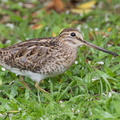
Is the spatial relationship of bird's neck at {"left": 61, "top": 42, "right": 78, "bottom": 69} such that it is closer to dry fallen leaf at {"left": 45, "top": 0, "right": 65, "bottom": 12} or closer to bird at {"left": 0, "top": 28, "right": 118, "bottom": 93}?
bird at {"left": 0, "top": 28, "right": 118, "bottom": 93}

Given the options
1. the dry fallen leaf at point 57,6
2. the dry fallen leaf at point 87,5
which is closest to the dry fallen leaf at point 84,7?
the dry fallen leaf at point 87,5

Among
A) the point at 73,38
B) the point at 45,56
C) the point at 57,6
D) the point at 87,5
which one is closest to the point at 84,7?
the point at 87,5

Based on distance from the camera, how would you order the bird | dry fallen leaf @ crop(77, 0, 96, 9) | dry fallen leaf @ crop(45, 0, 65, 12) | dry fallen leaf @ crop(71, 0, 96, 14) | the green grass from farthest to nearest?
dry fallen leaf @ crop(45, 0, 65, 12) → dry fallen leaf @ crop(77, 0, 96, 9) → dry fallen leaf @ crop(71, 0, 96, 14) → the bird → the green grass

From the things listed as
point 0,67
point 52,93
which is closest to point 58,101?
point 52,93

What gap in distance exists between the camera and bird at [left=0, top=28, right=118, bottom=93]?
5.44 metres

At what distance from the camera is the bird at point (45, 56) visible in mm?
5441

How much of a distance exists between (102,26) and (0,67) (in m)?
2.80

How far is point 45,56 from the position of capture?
550 centimetres

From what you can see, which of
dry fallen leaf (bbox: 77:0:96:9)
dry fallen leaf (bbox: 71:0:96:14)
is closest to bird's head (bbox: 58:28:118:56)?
dry fallen leaf (bbox: 71:0:96:14)

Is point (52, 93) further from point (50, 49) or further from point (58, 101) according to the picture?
point (50, 49)

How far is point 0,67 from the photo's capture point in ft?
21.0

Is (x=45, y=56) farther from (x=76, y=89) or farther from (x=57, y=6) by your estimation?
(x=57, y=6)

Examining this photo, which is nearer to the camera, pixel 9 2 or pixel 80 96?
pixel 80 96

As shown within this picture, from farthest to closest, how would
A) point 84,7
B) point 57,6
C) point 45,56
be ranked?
1. point 57,6
2. point 84,7
3. point 45,56
